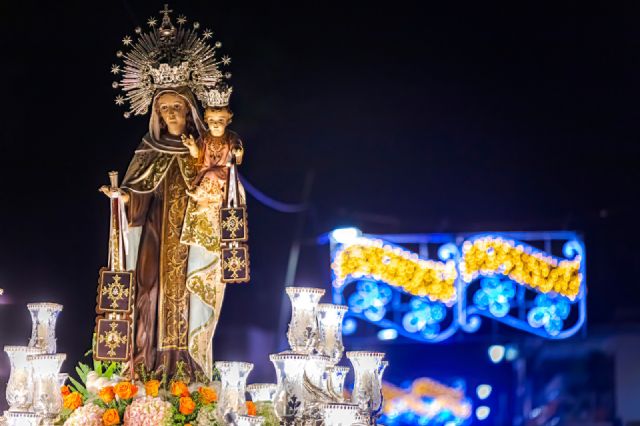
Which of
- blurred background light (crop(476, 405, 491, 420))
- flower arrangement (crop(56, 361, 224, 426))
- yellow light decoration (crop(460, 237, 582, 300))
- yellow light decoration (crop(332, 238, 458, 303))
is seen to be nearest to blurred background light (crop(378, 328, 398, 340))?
yellow light decoration (crop(332, 238, 458, 303))

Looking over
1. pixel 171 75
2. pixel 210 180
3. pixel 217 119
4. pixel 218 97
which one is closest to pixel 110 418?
pixel 210 180

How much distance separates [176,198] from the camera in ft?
21.9

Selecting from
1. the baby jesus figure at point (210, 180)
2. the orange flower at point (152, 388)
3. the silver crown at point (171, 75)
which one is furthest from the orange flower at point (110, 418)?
the silver crown at point (171, 75)

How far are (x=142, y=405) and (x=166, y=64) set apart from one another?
5.48 feet

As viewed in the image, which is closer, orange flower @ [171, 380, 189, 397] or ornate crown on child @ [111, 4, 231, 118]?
orange flower @ [171, 380, 189, 397]

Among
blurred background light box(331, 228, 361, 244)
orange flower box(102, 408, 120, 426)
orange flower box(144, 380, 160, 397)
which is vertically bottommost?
orange flower box(102, 408, 120, 426)

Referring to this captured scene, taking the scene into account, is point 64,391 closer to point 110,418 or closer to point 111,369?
point 111,369

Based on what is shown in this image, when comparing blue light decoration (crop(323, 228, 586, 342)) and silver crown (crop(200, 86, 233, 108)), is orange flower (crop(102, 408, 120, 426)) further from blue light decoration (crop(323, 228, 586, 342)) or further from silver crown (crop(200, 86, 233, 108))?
blue light decoration (crop(323, 228, 586, 342))

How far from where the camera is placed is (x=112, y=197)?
6594mm

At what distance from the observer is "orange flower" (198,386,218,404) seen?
20.0ft

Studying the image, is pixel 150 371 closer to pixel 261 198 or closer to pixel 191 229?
pixel 191 229

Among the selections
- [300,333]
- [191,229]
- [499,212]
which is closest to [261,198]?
[499,212]

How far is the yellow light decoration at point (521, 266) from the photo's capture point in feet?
33.4

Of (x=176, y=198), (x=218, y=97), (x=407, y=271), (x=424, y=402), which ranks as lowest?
(x=424, y=402)
